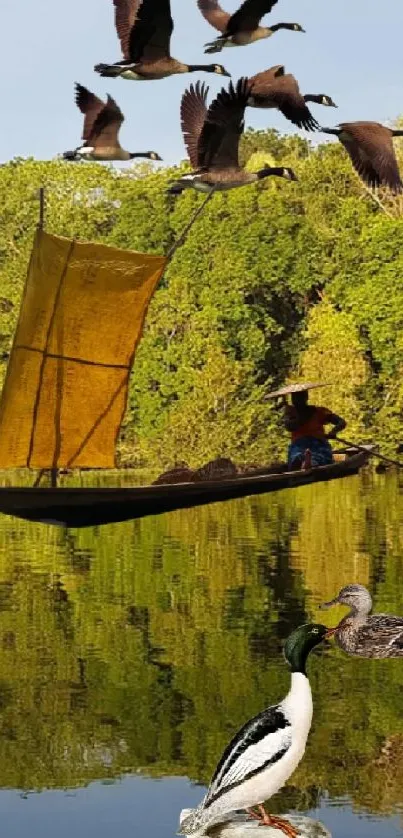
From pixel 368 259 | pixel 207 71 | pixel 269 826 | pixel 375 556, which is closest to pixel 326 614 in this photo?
pixel 375 556

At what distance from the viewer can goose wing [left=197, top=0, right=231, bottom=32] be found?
1897 centimetres

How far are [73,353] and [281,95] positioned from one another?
283 centimetres

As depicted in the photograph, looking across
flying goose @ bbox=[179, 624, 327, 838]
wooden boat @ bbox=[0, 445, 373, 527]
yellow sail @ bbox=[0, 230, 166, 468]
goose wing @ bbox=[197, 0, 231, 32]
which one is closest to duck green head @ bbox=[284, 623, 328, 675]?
flying goose @ bbox=[179, 624, 327, 838]

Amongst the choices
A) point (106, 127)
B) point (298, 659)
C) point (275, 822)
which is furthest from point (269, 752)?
point (106, 127)

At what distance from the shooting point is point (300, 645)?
9102mm

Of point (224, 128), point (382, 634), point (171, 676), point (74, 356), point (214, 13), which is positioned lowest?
point (171, 676)

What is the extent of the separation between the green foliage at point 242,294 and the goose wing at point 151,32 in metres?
28.3

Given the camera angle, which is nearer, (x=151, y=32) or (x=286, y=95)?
(x=286, y=95)

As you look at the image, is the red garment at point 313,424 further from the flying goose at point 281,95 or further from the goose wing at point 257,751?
the goose wing at point 257,751

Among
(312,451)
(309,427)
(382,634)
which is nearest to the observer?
(382,634)

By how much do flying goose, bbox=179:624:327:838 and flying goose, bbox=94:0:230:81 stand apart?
349 inches

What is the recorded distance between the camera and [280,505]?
144 ft

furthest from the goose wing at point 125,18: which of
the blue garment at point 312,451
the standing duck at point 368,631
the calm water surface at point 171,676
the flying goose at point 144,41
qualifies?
the calm water surface at point 171,676

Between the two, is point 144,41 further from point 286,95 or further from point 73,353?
point 73,353
